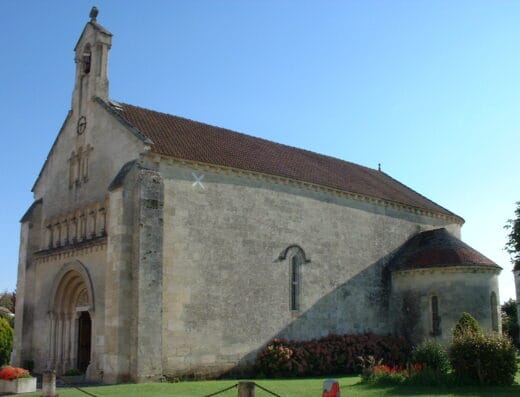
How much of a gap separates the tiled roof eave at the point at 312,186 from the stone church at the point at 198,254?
0.07 metres

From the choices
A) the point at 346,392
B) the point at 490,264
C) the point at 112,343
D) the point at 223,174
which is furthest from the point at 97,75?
the point at 490,264

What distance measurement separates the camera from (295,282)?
26891mm

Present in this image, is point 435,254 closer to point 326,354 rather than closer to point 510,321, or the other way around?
point 326,354

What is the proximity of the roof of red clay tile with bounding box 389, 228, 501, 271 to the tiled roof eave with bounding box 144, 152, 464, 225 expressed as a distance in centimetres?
201

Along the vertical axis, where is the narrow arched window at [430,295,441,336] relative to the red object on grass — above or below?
above

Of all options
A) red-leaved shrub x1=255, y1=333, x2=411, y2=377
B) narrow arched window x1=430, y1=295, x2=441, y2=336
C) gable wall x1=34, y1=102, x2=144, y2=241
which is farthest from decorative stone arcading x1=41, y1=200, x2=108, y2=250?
narrow arched window x1=430, y1=295, x2=441, y2=336

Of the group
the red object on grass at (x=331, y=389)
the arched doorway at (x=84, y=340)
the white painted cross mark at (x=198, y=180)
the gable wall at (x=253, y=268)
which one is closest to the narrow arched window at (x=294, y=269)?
the gable wall at (x=253, y=268)

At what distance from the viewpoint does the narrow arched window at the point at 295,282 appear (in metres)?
26.7

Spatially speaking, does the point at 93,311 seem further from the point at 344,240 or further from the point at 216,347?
the point at 344,240

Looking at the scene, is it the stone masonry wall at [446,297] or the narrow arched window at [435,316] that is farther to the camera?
the narrow arched window at [435,316]

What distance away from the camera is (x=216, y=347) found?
23109 mm

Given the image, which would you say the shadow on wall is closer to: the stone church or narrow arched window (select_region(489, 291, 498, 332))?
the stone church

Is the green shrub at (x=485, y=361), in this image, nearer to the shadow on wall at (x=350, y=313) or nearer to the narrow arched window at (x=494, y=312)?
the shadow on wall at (x=350, y=313)

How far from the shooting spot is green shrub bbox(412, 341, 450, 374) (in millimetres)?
21328
